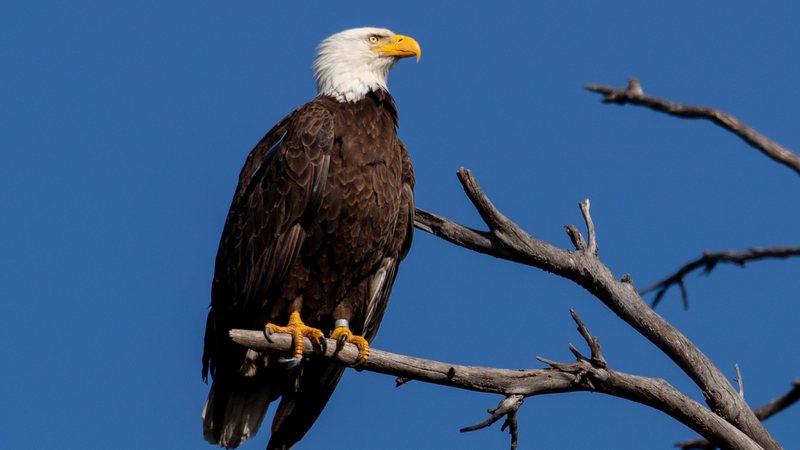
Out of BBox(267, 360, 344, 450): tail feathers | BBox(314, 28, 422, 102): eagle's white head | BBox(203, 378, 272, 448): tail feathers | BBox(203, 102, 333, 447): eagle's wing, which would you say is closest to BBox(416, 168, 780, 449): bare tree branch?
BBox(203, 102, 333, 447): eagle's wing

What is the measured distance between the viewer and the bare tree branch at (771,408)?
11.7ft

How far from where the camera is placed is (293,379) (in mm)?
5625

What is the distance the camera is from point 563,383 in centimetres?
407

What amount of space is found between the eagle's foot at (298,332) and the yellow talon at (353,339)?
0.44ft

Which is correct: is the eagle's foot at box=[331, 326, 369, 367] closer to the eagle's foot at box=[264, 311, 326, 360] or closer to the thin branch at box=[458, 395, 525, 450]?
the eagle's foot at box=[264, 311, 326, 360]

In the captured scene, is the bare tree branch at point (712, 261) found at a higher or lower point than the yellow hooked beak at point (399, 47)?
lower

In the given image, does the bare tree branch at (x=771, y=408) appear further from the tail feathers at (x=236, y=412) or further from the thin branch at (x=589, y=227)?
the tail feathers at (x=236, y=412)

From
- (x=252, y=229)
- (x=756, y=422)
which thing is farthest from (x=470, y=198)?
(x=756, y=422)

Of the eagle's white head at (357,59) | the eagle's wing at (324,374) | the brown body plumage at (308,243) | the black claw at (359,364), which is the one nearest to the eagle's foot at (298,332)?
the brown body plumage at (308,243)

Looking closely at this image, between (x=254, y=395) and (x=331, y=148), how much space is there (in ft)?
4.97

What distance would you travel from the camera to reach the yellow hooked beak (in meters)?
6.14

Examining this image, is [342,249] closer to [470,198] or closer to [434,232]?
[434,232]

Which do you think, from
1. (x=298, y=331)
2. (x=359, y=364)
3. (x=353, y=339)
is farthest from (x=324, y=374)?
(x=359, y=364)

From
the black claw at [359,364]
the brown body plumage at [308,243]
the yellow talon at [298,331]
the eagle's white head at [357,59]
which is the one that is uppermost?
the eagle's white head at [357,59]
